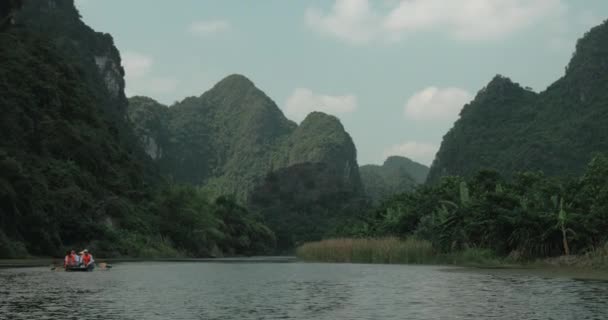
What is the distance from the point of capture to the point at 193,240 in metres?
111

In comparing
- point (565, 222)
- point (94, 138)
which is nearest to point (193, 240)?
point (94, 138)

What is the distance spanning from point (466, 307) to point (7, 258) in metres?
51.1

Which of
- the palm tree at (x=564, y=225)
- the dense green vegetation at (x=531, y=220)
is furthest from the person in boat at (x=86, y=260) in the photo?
the palm tree at (x=564, y=225)

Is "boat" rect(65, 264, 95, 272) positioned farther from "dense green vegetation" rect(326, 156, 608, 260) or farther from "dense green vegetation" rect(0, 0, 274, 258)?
"dense green vegetation" rect(326, 156, 608, 260)

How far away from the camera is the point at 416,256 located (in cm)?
5809

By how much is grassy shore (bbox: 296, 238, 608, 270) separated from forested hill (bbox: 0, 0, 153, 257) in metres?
27.3

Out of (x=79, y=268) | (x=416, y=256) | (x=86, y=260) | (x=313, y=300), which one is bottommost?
(x=313, y=300)

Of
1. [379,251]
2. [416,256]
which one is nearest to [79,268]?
[379,251]

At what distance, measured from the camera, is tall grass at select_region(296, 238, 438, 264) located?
58.1 m

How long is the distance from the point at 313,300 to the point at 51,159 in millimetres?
74414

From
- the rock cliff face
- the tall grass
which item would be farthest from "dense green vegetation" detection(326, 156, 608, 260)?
the rock cliff face

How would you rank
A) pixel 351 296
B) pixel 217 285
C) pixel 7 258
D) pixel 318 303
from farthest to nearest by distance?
pixel 7 258
pixel 217 285
pixel 351 296
pixel 318 303

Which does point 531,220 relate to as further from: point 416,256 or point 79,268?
point 79,268

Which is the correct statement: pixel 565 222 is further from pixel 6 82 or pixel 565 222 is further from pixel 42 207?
pixel 6 82
